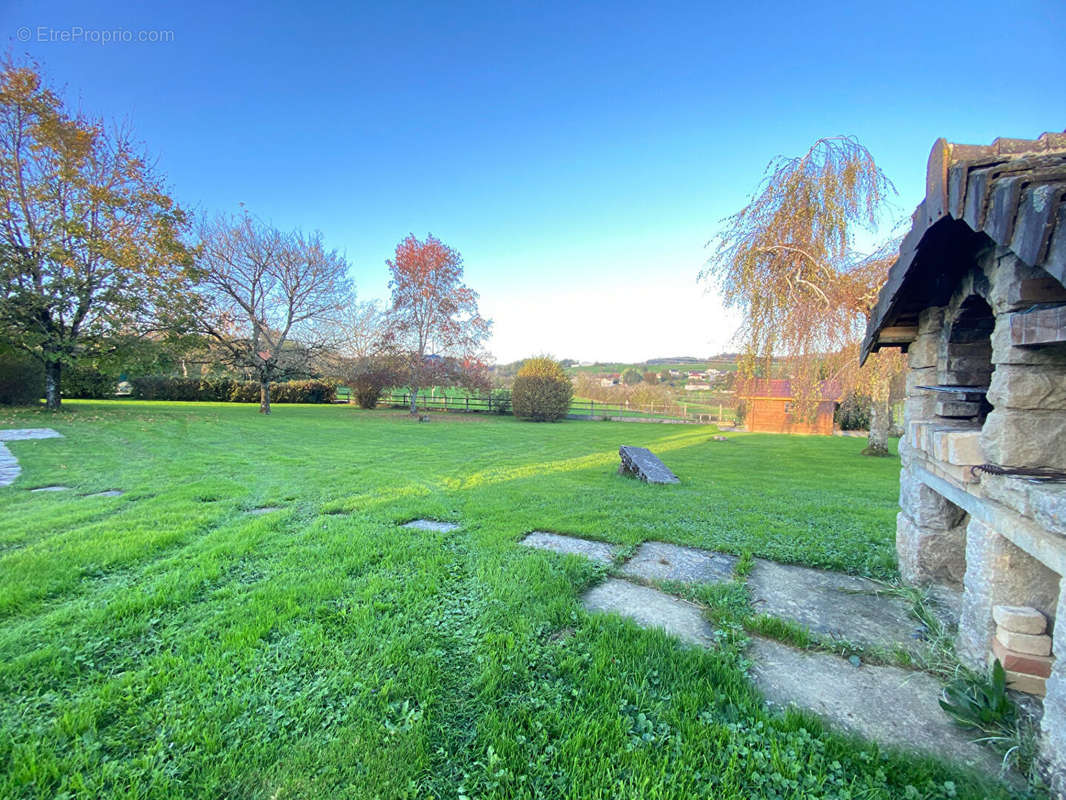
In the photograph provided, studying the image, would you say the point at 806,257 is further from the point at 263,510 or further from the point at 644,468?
the point at 263,510

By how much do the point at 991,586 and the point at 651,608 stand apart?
171 cm

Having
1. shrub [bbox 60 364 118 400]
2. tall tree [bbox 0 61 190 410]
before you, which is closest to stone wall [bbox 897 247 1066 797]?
tall tree [bbox 0 61 190 410]

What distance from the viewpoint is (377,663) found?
2135 millimetres

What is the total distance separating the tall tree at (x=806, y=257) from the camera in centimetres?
748

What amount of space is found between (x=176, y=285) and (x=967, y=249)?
2057 centimetres

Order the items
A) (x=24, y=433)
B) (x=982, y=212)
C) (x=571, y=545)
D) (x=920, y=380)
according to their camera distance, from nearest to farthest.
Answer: (x=982, y=212) → (x=920, y=380) → (x=571, y=545) → (x=24, y=433)

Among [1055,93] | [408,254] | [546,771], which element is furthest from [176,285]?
[1055,93]

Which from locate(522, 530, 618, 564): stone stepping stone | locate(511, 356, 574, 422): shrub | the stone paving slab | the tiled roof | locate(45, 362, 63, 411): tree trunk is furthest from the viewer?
locate(511, 356, 574, 422): shrub

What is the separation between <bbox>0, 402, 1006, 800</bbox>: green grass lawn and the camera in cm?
153

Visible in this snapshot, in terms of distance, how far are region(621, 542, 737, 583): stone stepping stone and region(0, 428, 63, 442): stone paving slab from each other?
41.1ft

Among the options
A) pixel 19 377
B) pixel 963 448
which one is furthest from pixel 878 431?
pixel 19 377

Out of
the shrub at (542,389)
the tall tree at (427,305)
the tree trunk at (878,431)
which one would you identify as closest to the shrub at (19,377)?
the tall tree at (427,305)

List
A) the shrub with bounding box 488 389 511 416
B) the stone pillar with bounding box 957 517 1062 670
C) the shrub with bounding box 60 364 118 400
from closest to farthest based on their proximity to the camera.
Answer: the stone pillar with bounding box 957 517 1062 670 → the shrub with bounding box 60 364 118 400 → the shrub with bounding box 488 389 511 416

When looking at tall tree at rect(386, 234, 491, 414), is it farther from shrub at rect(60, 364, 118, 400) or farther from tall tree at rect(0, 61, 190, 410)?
shrub at rect(60, 364, 118, 400)
